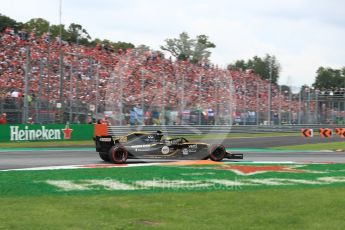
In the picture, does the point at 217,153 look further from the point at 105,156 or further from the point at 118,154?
the point at 105,156

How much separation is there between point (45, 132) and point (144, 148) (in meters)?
12.1

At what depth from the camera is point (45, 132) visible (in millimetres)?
26875

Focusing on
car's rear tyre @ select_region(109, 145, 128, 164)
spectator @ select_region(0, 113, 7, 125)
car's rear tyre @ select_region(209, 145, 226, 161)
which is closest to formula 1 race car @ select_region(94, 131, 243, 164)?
car's rear tyre @ select_region(109, 145, 128, 164)

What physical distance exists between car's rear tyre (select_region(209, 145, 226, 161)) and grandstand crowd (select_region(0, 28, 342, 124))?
187cm

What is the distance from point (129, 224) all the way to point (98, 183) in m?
4.04

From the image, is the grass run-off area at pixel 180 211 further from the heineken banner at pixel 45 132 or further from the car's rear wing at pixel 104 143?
the heineken banner at pixel 45 132

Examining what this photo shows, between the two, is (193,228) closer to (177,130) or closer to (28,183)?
(28,183)

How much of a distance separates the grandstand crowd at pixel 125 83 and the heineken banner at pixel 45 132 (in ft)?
4.28

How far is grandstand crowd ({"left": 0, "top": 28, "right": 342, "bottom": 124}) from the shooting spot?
70.6 ft

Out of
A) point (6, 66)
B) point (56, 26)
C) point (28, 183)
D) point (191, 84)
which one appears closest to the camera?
point (28, 183)

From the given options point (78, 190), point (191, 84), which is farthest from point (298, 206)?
point (191, 84)

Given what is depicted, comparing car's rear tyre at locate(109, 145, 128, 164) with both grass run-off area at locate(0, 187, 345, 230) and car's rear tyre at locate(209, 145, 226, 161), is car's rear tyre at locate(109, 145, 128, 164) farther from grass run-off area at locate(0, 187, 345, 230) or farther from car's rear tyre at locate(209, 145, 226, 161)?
grass run-off area at locate(0, 187, 345, 230)

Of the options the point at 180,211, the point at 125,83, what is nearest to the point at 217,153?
the point at 125,83

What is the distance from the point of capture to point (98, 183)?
417 inches
